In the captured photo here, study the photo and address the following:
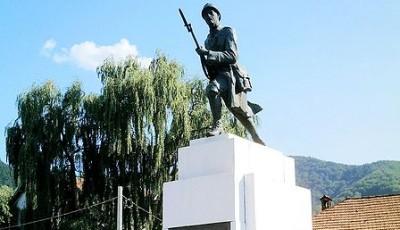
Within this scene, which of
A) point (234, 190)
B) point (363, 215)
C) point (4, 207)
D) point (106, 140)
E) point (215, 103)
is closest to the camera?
point (234, 190)

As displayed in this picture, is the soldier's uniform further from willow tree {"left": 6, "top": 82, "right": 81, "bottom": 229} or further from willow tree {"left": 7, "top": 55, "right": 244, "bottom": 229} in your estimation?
willow tree {"left": 6, "top": 82, "right": 81, "bottom": 229}

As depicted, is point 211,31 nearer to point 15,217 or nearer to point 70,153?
point 70,153

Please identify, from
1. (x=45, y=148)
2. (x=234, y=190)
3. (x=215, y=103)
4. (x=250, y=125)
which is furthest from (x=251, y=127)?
(x=45, y=148)

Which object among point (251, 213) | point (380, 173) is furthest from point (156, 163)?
point (380, 173)

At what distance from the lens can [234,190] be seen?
680 centimetres

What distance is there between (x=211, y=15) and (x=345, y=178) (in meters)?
114

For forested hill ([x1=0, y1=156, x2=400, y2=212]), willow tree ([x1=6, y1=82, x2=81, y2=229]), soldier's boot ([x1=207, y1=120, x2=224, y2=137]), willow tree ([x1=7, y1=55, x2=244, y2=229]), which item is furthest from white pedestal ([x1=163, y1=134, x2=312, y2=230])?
forested hill ([x1=0, y1=156, x2=400, y2=212])

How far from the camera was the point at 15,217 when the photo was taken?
2478 cm

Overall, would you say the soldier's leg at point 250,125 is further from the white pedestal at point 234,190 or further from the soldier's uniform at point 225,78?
the white pedestal at point 234,190

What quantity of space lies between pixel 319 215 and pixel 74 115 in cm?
922

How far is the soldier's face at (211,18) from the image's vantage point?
784 centimetres

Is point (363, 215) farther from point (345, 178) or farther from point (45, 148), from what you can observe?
point (345, 178)

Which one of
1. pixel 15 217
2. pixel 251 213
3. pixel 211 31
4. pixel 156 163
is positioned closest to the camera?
pixel 251 213

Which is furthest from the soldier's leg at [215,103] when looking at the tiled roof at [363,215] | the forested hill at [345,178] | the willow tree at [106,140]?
the forested hill at [345,178]
